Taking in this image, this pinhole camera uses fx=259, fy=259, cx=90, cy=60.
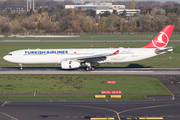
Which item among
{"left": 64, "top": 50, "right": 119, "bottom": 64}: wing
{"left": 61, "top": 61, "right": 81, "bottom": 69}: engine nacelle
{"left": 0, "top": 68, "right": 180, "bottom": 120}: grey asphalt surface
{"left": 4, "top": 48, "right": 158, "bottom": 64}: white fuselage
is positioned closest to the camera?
{"left": 0, "top": 68, "right": 180, "bottom": 120}: grey asphalt surface

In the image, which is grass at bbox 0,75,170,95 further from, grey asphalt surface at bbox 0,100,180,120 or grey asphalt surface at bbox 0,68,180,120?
grey asphalt surface at bbox 0,100,180,120

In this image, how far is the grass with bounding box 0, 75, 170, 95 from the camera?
3250cm

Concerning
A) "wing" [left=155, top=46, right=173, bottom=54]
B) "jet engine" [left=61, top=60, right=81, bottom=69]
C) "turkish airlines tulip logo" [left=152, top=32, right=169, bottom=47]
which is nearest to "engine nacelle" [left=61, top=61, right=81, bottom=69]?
"jet engine" [left=61, top=60, right=81, bottom=69]

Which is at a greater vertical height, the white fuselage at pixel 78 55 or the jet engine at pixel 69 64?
the white fuselage at pixel 78 55

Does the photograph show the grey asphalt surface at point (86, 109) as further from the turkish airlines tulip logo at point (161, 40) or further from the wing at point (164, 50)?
the turkish airlines tulip logo at point (161, 40)

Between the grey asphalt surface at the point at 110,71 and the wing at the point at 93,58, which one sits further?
the wing at the point at 93,58

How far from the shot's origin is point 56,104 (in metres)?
27.6

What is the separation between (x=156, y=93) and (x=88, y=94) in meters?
8.24

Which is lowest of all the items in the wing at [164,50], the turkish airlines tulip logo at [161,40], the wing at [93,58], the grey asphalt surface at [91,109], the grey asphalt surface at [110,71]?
the grey asphalt surface at [110,71]

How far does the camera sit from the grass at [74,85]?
3250 cm

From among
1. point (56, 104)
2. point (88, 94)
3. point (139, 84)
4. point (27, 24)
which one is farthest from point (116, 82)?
point (27, 24)

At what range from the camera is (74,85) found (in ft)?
118

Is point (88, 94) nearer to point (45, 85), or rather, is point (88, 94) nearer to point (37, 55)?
point (45, 85)

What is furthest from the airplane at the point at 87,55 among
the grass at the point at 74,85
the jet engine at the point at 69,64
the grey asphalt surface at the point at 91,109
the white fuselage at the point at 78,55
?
the grey asphalt surface at the point at 91,109
